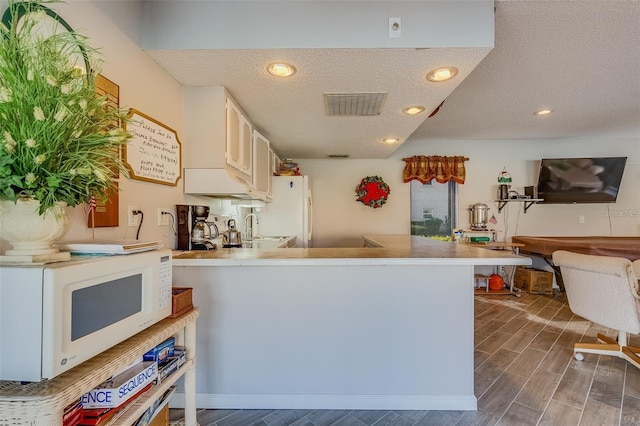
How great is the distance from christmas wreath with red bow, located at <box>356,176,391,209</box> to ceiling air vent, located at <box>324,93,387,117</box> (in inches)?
86.6

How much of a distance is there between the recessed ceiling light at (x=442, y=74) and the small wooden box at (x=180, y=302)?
184 centimetres

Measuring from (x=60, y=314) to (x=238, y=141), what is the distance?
5.86 ft

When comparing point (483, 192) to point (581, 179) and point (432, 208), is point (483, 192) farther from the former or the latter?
point (581, 179)

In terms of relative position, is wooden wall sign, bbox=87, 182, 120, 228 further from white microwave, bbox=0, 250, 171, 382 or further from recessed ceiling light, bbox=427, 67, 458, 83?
recessed ceiling light, bbox=427, 67, 458, 83

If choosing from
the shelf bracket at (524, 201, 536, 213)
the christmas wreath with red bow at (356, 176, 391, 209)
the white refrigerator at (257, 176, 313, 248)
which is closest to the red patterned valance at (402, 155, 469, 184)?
the christmas wreath with red bow at (356, 176, 391, 209)

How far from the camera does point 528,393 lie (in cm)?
186

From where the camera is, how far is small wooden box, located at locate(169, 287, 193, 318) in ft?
4.03

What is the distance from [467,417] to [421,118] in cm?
223

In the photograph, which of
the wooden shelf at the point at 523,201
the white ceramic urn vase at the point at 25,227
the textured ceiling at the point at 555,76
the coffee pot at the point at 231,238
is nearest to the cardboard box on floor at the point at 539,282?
the wooden shelf at the point at 523,201

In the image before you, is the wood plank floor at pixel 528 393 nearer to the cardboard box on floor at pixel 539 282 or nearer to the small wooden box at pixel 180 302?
the small wooden box at pixel 180 302

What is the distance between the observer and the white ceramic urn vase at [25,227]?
2.56 ft

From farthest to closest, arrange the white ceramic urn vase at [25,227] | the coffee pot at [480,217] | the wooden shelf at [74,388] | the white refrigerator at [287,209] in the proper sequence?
1. the coffee pot at [480,217]
2. the white refrigerator at [287,209]
3. the white ceramic urn vase at [25,227]
4. the wooden shelf at [74,388]

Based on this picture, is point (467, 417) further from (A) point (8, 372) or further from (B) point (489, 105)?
(B) point (489, 105)

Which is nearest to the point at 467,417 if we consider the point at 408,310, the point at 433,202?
the point at 408,310
